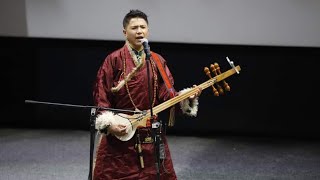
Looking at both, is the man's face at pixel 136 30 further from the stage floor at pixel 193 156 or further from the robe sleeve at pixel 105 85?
the stage floor at pixel 193 156

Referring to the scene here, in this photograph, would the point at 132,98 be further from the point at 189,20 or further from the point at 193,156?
the point at 189,20

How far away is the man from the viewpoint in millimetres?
2850

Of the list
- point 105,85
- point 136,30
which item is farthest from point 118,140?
point 136,30

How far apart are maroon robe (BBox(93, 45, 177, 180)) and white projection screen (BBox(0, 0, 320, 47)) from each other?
2219mm

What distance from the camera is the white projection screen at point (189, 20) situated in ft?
16.2

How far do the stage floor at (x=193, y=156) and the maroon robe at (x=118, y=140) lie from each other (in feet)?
4.47

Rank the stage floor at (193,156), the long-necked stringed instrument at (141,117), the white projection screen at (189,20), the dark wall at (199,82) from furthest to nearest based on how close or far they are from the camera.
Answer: the dark wall at (199,82) → the white projection screen at (189,20) → the stage floor at (193,156) → the long-necked stringed instrument at (141,117)

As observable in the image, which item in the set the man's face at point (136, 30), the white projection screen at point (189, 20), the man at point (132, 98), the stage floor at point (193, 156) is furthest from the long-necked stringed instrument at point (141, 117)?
the white projection screen at point (189, 20)

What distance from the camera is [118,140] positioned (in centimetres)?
288

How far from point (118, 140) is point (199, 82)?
8.61ft

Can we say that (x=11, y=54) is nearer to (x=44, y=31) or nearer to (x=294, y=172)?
(x=44, y=31)

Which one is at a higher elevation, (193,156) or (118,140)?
(118,140)

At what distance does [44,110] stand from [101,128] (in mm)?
3272

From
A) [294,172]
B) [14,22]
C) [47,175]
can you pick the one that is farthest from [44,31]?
[294,172]
